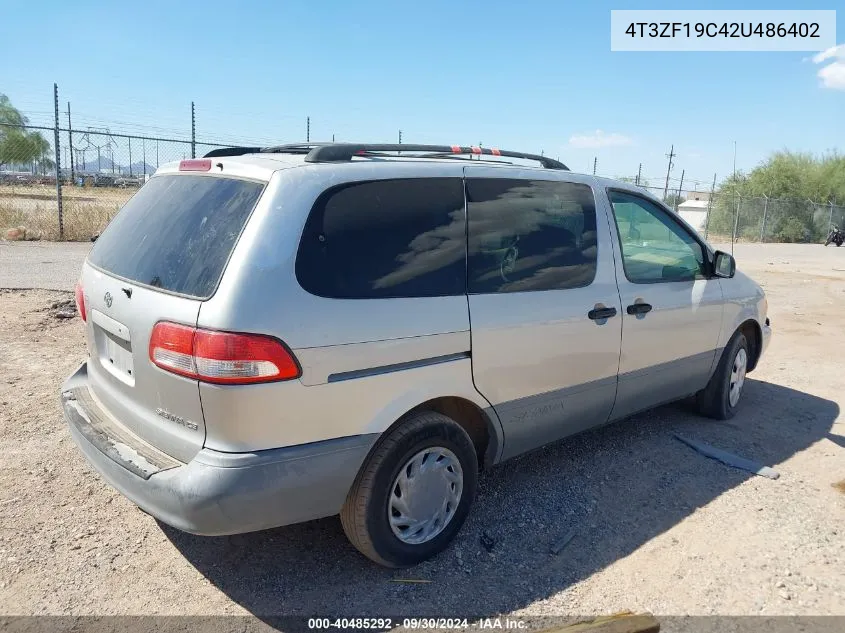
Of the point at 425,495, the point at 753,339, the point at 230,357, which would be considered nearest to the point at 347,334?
the point at 230,357

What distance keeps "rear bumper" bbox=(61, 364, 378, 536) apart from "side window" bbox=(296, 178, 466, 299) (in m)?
0.66

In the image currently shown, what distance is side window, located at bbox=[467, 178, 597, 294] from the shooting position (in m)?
3.29

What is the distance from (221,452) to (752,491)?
317cm

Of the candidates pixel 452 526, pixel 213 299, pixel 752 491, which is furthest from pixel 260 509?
pixel 752 491

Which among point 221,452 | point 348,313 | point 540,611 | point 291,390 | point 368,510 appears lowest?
point 540,611

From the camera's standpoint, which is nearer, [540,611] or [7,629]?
[7,629]

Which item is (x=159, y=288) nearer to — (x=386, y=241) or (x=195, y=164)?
(x=195, y=164)

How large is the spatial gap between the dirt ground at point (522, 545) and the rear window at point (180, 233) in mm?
1325

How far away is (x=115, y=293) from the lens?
3.00 metres

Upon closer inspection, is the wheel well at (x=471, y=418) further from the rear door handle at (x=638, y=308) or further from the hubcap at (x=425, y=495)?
the rear door handle at (x=638, y=308)

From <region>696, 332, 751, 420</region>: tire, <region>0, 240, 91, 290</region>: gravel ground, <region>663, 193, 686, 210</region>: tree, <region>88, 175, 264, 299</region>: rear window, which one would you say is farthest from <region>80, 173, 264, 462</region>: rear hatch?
<region>663, 193, 686, 210</region>: tree

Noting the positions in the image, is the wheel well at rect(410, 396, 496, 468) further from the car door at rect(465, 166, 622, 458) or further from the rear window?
the rear window

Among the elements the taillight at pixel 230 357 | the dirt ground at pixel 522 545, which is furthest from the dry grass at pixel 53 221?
the taillight at pixel 230 357

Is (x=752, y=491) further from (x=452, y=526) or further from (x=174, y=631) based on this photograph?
(x=174, y=631)
